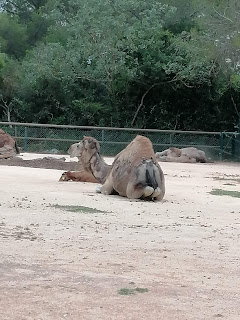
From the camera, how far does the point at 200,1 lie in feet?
76.1

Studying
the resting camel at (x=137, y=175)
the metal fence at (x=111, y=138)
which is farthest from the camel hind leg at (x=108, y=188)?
the metal fence at (x=111, y=138)

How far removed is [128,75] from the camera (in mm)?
Answer: 26203

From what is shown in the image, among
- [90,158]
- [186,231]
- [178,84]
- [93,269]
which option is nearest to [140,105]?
[178,84]

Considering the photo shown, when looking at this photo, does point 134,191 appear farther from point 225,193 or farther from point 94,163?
point 94,163

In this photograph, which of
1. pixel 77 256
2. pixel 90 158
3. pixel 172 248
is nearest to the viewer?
pixel 77 256

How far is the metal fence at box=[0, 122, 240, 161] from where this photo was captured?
937 inches

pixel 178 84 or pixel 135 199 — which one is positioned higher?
pixel 178 84

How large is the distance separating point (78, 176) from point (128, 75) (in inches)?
587

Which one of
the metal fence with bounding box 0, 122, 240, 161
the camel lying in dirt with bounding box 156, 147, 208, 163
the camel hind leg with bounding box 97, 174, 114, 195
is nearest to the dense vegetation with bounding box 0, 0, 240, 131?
the metal fence with bounding box 0, 122, 240, 161

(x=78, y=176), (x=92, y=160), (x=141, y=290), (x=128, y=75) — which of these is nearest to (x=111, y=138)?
(x=128, y=75)

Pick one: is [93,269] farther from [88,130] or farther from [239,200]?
[88,130]

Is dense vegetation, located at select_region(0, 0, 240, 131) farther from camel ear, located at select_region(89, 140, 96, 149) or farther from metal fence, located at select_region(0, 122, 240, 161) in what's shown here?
camel ear, located at select_region(89, 140, 96, 149)

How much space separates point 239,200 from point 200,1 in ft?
48.1

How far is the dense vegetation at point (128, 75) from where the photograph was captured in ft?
85.2
